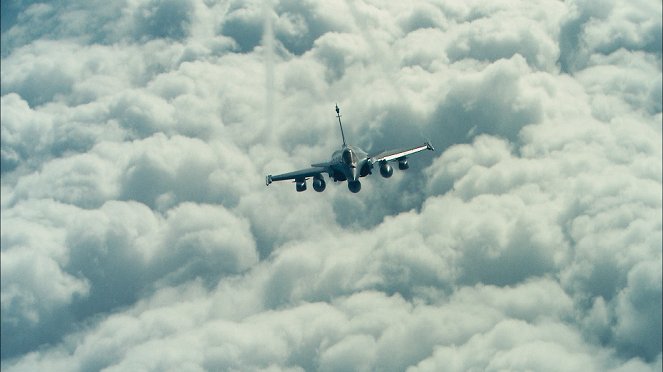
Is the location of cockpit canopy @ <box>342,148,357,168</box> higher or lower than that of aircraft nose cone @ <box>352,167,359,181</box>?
higher

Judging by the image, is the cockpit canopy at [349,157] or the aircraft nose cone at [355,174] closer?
the aircraft nose cone at [355,174]

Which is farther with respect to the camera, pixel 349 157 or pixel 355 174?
pixel 349 157

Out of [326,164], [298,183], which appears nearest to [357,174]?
[326,164]

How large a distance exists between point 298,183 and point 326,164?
6210 millimetres

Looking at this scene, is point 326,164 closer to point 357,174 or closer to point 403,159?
point 357,174

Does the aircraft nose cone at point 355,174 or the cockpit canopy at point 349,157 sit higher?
the cockpit canopy at point 349,157

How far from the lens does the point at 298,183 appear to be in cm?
7444

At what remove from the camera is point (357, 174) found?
67.2 m

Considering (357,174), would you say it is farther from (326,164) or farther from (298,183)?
(298,183)

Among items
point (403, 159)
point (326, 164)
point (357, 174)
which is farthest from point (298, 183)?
point (403, 159)

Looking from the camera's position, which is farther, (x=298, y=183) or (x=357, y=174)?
(x=298, y=183)

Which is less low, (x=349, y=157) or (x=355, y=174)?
(x=349, y=157)

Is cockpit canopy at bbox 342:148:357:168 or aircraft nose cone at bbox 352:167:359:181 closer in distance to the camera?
aircraft nose cone at bbox 352:167:359:181

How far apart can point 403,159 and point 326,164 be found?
14.5 metres
